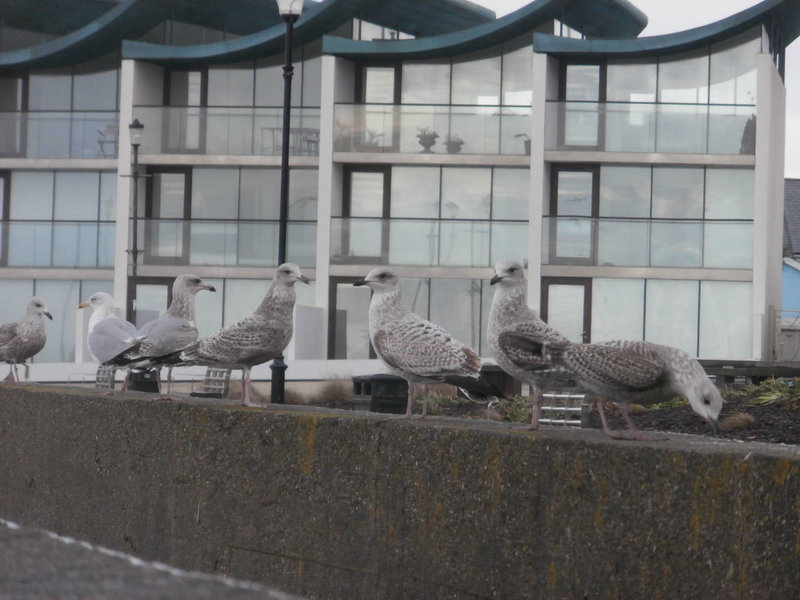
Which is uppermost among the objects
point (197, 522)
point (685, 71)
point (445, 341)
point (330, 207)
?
point (685, 71)

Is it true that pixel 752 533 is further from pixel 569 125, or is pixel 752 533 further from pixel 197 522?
pixel 569 125

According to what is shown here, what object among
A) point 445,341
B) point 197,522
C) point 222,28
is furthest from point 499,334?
point 222,28

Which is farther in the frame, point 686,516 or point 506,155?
point 506,155

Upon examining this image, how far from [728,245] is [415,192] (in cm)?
866

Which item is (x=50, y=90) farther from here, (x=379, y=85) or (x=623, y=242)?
(x=623, y=242)

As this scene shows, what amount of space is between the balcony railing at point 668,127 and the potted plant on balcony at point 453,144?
7.81 feet

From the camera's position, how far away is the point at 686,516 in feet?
18.9

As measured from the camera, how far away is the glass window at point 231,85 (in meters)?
43.4

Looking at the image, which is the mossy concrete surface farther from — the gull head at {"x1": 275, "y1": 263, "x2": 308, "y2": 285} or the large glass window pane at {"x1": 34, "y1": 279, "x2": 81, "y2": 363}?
the large glass window pane at {"x1": 34, "y1": 279, "x2": 81, "y2": 363}

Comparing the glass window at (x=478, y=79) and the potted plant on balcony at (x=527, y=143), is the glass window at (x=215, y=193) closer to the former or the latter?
the glass window at (x=478, y=79)

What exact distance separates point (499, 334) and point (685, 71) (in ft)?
111

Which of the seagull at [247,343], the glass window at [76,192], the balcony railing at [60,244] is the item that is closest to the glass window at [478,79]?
the balcony railing at [60,244]

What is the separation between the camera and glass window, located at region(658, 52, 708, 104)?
3956 cm

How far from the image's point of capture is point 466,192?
4131 centimetres
